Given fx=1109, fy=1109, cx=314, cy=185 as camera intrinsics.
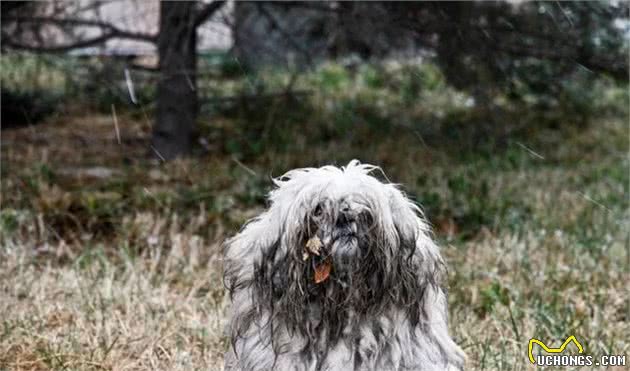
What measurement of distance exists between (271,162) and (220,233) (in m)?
2.31

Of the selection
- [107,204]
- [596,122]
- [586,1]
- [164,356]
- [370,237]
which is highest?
[370,237]

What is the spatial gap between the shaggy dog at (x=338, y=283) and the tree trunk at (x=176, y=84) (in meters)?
5.24

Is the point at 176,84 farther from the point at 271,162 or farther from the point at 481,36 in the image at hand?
the point at 481,36

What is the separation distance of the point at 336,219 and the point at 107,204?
4.50 metres

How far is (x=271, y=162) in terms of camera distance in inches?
369

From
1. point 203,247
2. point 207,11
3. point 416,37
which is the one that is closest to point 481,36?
point 416,37

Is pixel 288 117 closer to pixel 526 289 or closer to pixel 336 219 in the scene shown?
pixel 526 289

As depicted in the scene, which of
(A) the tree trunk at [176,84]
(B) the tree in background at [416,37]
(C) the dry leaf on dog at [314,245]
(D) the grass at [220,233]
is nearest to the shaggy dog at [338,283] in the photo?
(C) the dry leaf on dog at [314,245]

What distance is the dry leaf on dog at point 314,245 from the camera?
3227 millimetres

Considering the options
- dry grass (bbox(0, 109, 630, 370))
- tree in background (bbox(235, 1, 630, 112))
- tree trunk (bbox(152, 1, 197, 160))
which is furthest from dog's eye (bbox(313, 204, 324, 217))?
tree trunk (bbox(152, 1, 197, 160))

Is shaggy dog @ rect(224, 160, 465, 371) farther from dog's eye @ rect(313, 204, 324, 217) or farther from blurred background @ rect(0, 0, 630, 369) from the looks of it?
blurred background @ rect(0, 0, 630, 369)

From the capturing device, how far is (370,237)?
3.24 meters

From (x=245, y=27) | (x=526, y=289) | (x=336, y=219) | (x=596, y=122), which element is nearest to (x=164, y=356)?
(x=336, y=219)

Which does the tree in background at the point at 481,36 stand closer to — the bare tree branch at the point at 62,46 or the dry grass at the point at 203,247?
the dry grass at the point at 203,247
